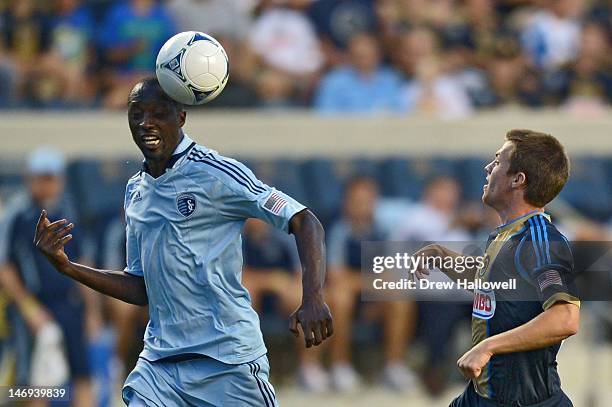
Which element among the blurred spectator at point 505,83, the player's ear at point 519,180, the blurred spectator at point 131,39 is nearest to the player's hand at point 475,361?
the player's ear at point 519,180

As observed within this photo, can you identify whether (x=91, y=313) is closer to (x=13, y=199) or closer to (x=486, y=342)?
(x=13, y=199)

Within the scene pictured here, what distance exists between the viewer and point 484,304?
505 centimetres

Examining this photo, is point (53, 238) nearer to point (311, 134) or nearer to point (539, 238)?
point (539, 238)

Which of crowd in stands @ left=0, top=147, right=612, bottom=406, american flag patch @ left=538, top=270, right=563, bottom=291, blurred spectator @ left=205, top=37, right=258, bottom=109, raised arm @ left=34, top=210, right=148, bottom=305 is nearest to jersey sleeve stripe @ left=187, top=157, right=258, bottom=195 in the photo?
raised arm @ left=34, top=210, right=148, bottom=305

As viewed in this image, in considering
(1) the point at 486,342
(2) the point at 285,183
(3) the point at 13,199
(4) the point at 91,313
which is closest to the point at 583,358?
(2) the point at 285,183

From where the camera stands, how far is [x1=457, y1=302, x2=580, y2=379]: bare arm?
183 inches

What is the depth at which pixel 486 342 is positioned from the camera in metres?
4.71

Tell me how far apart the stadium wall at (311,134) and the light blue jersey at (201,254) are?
5459 millimetres

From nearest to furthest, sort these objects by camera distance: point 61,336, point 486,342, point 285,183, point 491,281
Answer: point 486,342 → point 491,281 → point 61,336 → point 285,183

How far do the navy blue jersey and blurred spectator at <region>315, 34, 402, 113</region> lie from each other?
6311 mm

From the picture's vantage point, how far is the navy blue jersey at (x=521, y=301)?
4.79 meters

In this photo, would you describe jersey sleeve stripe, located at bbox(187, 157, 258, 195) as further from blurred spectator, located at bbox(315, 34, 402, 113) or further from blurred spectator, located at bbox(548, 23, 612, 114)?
blurred spectator, located at bbox(548, 23, 612, 114)

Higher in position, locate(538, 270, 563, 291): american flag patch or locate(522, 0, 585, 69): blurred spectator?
locate(522, 0, 585, 69): blurred spectator

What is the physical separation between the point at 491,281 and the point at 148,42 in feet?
23.0
